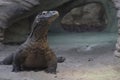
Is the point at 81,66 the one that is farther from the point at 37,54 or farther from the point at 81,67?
the point at 37,54

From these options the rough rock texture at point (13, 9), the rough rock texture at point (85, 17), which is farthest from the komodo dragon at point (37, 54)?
the rough rock texture at point (85, 17)

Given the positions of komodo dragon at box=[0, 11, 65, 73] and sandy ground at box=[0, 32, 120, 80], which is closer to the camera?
sandy ground at box=[0, 32, 120, 80]

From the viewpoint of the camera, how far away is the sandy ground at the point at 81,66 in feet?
14.7

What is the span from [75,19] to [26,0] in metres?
5.90

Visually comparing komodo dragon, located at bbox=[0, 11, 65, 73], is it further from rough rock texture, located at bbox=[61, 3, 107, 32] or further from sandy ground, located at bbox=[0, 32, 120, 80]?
rough rock texture, located at bbox=[61, 3, 107, 32]

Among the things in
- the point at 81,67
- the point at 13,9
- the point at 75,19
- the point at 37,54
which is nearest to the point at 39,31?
the point at 37,54

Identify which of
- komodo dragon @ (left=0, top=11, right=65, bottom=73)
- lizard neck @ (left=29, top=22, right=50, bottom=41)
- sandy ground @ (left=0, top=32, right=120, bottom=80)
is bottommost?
sandy ground @ (left=0, top=32, right=120, bottom=80)

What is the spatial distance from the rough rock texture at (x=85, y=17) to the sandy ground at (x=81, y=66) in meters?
4.95

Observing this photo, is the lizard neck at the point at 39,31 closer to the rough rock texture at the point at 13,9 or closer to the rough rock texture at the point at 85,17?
the rough rock texture at the point at 13,9

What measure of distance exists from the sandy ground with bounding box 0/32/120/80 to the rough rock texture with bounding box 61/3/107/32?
4.95 metres

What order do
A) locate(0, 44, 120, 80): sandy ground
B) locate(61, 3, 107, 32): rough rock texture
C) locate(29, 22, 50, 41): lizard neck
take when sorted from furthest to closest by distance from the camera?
locate(61, 3, 107, 32): rough rock texture → locate(29, 22, 50, 41): lizard neck → locate(0, 44, 120, 80): sandy ground

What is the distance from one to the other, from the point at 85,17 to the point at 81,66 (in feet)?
25.3

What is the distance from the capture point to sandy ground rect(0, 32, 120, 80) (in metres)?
4.48

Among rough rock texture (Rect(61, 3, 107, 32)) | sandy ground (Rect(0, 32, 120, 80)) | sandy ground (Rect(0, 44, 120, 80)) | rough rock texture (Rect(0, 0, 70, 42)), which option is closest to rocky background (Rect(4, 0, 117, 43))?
rough rock texture (Rect(61, 3, 107, 32))
